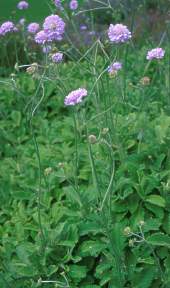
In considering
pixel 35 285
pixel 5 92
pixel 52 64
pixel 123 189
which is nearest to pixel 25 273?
pixel 35 285

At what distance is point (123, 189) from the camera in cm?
276

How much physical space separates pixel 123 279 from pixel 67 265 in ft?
0.99

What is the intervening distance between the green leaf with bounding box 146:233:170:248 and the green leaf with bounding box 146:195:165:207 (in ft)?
0.73

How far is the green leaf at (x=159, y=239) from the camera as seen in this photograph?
2400mm

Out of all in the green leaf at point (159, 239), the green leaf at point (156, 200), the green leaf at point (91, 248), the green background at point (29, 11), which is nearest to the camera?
the green leaf at point (159, 239)

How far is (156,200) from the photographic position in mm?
2639

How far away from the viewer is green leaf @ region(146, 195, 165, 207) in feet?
8.59

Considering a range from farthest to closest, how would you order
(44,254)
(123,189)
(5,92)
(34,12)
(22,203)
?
(34,12) < (5,92) < (22,203) < (123,189) < (44,254)

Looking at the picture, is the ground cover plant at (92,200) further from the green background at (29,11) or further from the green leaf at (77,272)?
the green background at (29,11)

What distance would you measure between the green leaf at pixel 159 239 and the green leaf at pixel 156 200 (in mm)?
224

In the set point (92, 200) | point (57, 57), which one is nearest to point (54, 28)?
point (57, 57)

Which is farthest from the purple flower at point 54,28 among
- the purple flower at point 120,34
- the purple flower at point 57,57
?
the purple flower at point 120,34

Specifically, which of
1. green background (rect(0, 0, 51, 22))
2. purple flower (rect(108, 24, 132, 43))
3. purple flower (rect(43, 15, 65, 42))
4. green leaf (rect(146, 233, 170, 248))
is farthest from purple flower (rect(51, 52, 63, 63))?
green background (rect(0, 0, 51, 22))

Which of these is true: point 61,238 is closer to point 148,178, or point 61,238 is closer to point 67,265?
point 67,265
